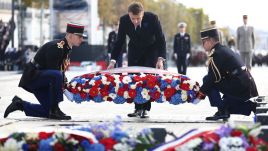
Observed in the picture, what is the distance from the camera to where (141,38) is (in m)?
13.4

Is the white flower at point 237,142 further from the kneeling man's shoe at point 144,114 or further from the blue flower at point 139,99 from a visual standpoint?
the kneeling man's shoe at point 144,114

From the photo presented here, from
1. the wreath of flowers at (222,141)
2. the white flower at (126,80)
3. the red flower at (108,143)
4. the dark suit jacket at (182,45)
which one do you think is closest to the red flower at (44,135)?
the red flower at (108,143)

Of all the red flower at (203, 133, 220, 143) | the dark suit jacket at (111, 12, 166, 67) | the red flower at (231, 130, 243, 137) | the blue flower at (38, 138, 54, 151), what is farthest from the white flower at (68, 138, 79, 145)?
the dark suit jacket at (111, 12, 166, 67)

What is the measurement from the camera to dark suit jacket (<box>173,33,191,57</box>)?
2717 centimetres

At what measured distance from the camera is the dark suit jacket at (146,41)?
13.3 metres

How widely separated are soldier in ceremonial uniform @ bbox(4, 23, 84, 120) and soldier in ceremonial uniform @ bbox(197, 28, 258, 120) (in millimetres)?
1925

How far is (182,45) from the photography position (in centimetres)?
2731

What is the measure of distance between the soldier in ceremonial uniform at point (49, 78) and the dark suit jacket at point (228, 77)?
193cm

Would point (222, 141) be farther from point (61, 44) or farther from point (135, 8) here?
point (135, 8)

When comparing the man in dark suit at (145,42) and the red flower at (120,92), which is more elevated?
the man in dark suit at (145,42)

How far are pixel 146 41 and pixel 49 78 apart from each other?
1764 millimetres

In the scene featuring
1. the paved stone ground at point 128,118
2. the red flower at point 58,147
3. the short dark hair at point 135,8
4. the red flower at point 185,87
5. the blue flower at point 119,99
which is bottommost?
the paved stone ground at point 128,118

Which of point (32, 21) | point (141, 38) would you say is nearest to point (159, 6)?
point (32, 21)

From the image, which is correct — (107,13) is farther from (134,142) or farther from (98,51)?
(134,142)
